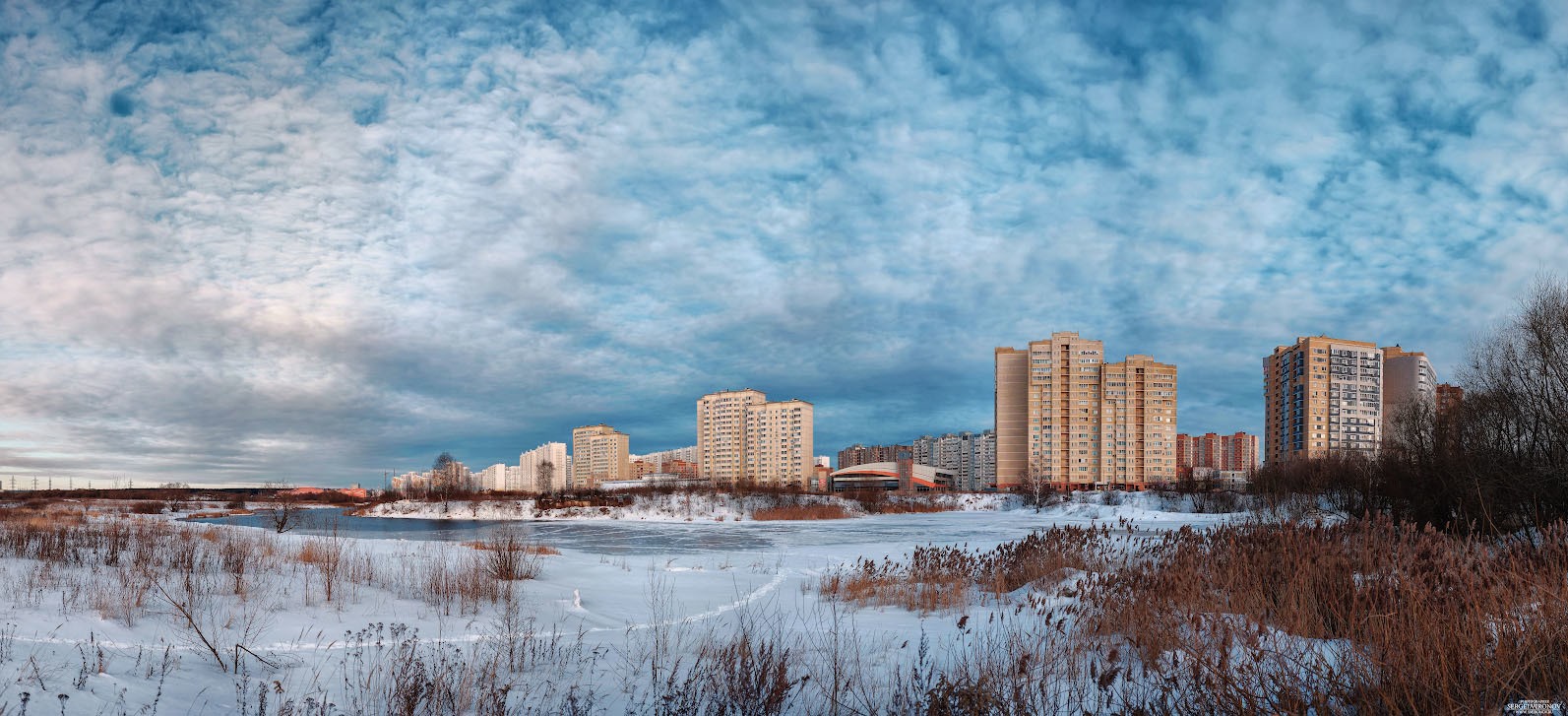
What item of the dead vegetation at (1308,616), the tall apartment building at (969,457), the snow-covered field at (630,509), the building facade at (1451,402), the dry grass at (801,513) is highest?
the building facade at (1451,402)

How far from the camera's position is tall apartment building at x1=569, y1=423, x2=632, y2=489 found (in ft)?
570

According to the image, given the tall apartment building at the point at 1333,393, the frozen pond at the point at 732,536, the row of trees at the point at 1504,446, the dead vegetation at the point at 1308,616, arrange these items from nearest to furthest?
the dead vegetation at the point at 1308,616, the row of trees at the point at 1504,446, the frozen pond at the point at 732,536, the tall apartment building at the point at 1333,393

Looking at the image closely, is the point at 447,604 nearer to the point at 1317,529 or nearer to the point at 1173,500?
the point at 1317,529

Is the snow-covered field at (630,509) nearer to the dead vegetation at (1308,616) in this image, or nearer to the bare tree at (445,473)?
the bare tree at (445,473)

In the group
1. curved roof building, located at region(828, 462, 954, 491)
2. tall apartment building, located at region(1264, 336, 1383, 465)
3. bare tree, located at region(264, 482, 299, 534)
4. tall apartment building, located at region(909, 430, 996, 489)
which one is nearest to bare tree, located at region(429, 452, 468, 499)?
bare tree, located at region(264, 482, 299, 534)

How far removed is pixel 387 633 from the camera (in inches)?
303

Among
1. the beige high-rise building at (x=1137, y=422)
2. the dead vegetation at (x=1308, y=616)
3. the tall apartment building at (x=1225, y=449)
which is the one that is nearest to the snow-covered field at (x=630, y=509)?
the dead vegetation at (x=1308, y=616)

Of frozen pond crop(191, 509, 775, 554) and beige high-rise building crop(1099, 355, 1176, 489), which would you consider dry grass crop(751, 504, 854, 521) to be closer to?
frozen pond crop(191, 509, 775, 554)

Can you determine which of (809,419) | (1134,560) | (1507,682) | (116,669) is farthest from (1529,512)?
(809,419)

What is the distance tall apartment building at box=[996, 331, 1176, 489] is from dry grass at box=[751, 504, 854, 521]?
55.9 m

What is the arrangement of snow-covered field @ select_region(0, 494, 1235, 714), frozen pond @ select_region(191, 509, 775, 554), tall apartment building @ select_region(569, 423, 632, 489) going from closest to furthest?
1. snow-covered field @ select_region(0, 494, 1235, 714)
2. frozen pond @ select_region(191, 509, 775, 554)
3. tall apartment building @ select_region(569, 423, 632, 489)

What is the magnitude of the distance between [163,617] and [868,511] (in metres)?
47.5

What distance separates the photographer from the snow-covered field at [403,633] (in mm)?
5199

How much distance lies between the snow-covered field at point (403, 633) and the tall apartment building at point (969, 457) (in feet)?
494
